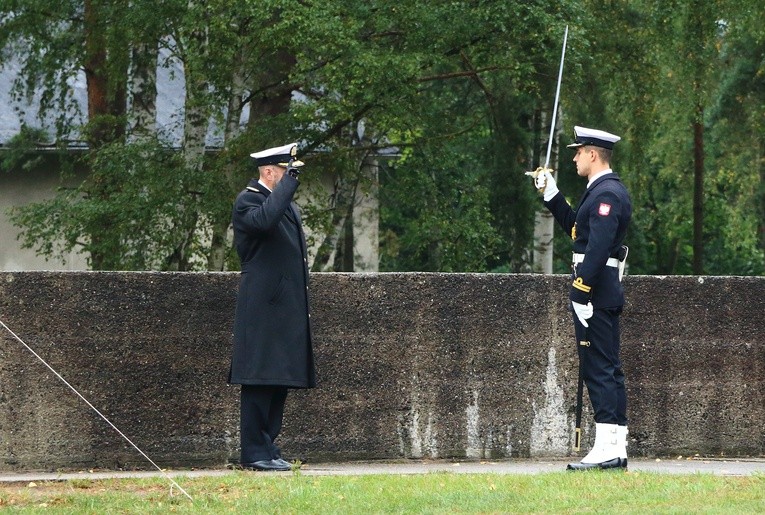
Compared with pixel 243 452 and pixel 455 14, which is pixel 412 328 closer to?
pixel 243 452

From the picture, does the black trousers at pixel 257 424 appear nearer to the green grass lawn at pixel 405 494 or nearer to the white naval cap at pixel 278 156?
the green grass lawn at pixel 405 494

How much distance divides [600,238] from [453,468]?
172cm

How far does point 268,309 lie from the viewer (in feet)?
27.3

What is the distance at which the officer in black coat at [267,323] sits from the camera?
8281mm

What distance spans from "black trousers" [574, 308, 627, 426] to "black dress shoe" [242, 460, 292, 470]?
1770 millimetres

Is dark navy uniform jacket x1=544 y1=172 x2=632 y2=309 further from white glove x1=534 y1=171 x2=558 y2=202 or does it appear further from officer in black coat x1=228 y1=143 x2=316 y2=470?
officer in black coat x1=228 y1=143 x2=316 y2=470

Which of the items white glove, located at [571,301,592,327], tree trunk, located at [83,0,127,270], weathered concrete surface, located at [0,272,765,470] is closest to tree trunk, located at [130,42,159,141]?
tree trunk, located at [83,0,127,270]

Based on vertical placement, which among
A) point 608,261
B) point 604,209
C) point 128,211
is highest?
point 128,211

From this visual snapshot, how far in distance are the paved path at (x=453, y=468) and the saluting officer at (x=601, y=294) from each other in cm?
30

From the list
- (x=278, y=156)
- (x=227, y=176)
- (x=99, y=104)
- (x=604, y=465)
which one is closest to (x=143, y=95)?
(x=99, y=104)

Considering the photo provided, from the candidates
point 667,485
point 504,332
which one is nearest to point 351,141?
point 504,332

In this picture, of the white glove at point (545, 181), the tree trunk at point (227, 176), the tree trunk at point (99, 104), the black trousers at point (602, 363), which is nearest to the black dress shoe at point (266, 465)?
the black trousers at point (602, 363)

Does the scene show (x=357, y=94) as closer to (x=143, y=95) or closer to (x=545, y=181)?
(x=143, y=95)

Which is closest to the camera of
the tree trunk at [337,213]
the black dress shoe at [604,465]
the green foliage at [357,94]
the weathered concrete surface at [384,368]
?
the black dress shoe at [604,465]
